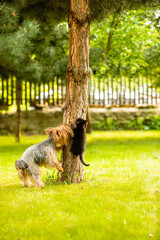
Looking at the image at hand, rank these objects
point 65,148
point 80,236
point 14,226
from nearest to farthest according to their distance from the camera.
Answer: point 80,236 → point 14,226 → point 65,148

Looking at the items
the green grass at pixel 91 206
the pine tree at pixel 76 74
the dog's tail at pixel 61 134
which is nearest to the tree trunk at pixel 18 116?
the green grass at pixel 91 206

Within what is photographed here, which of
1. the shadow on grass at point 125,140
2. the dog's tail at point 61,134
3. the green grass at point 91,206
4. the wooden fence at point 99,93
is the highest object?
the wooden fence at point 99,93

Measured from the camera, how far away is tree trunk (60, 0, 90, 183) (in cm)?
559

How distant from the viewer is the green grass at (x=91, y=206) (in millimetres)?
3543

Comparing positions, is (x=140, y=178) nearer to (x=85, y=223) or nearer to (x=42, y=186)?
(x=42, y=186)

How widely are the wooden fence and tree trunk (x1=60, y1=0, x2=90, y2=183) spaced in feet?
27.8

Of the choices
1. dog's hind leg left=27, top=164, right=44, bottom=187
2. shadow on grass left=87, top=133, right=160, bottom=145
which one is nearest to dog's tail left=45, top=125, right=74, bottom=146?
dog's hind leg left=27, top=164, right=44, bottom=187

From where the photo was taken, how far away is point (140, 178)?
592cm

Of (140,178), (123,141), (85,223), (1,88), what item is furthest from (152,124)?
(85,223)

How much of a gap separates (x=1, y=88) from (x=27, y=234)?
11.5 meters

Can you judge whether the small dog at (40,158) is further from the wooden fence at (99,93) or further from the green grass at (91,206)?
the wooden fence at (99,93)

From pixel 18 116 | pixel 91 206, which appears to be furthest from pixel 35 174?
pixel 18 116

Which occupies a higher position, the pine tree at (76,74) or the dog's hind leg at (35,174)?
the pine tree at (76,74)

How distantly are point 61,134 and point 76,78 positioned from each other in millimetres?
1094
